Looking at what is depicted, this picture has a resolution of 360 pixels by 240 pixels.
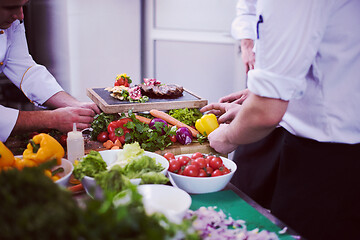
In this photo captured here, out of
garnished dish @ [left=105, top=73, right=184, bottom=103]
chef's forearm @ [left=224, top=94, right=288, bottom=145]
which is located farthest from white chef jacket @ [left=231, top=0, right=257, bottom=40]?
chef's forearm @ [left=224, top=94, right=288, bottom=145]

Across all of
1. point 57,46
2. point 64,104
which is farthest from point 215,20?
point 64,104

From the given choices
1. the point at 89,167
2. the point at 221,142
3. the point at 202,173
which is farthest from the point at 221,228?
the point at 221,142

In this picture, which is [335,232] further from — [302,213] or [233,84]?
[233,84]

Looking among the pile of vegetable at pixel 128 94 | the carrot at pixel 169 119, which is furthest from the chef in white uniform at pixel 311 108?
the pile of vegetable at pixel 128 94

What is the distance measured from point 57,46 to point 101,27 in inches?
24.7

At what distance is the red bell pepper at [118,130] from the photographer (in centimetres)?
200

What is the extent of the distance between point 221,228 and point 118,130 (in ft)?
3.21

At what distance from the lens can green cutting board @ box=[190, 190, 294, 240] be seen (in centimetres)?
125

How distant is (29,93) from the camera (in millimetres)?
2555

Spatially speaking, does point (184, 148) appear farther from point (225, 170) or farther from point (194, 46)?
point (194, 46)

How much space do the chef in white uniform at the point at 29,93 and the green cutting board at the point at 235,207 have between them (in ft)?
3.09

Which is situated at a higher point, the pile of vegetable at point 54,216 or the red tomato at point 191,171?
the pile of vegetable at point 54,216

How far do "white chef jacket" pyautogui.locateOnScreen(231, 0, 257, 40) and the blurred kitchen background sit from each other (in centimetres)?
163

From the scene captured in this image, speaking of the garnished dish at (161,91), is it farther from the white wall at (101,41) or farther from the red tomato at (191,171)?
the white wall at (101,41)
